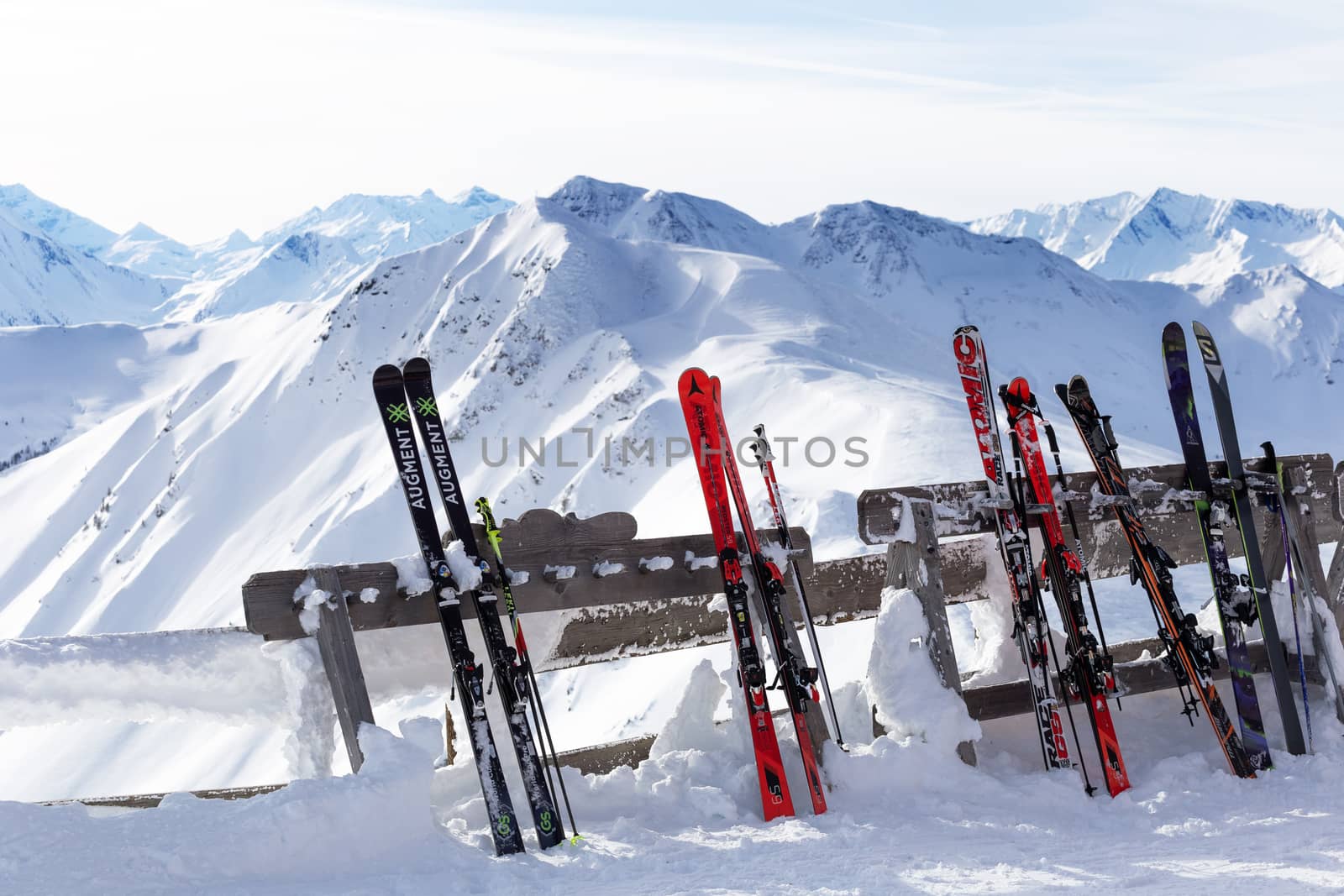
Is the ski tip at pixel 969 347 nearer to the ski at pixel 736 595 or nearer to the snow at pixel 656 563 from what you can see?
the ski at pixel 736 595

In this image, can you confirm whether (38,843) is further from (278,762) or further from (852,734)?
(278,762)

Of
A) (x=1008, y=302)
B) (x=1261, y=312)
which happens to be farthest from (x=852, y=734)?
(x=1261, y=312)

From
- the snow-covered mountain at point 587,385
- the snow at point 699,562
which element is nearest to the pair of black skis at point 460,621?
the snow at point 699,562

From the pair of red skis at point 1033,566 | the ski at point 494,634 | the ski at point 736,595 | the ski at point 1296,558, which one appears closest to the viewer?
the ski at point 494,634

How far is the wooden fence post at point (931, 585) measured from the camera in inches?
180

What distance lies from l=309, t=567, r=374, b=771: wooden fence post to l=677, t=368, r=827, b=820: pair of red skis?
4.99 ft

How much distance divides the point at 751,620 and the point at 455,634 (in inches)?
49.4

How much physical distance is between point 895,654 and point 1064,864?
1138mm

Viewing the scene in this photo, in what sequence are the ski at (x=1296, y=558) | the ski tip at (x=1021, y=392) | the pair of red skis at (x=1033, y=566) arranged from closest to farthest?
the pair of red skis at (x=1033, y=566), the ski tip at (x=1021, y=392), the ski at (x=1296, y=558)

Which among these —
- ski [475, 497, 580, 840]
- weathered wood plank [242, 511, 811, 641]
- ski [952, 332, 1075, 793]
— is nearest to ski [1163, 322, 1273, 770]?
ski [952, 332, 1075, 793]

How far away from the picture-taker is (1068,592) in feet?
15.3

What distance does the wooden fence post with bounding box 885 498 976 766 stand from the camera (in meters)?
4.57

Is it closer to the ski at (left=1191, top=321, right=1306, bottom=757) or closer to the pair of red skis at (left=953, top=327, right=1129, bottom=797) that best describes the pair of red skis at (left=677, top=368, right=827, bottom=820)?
the pair of red skis at (left=953, top=327, right=1129, bottom=797)

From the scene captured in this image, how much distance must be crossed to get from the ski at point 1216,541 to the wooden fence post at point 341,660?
384 cm
